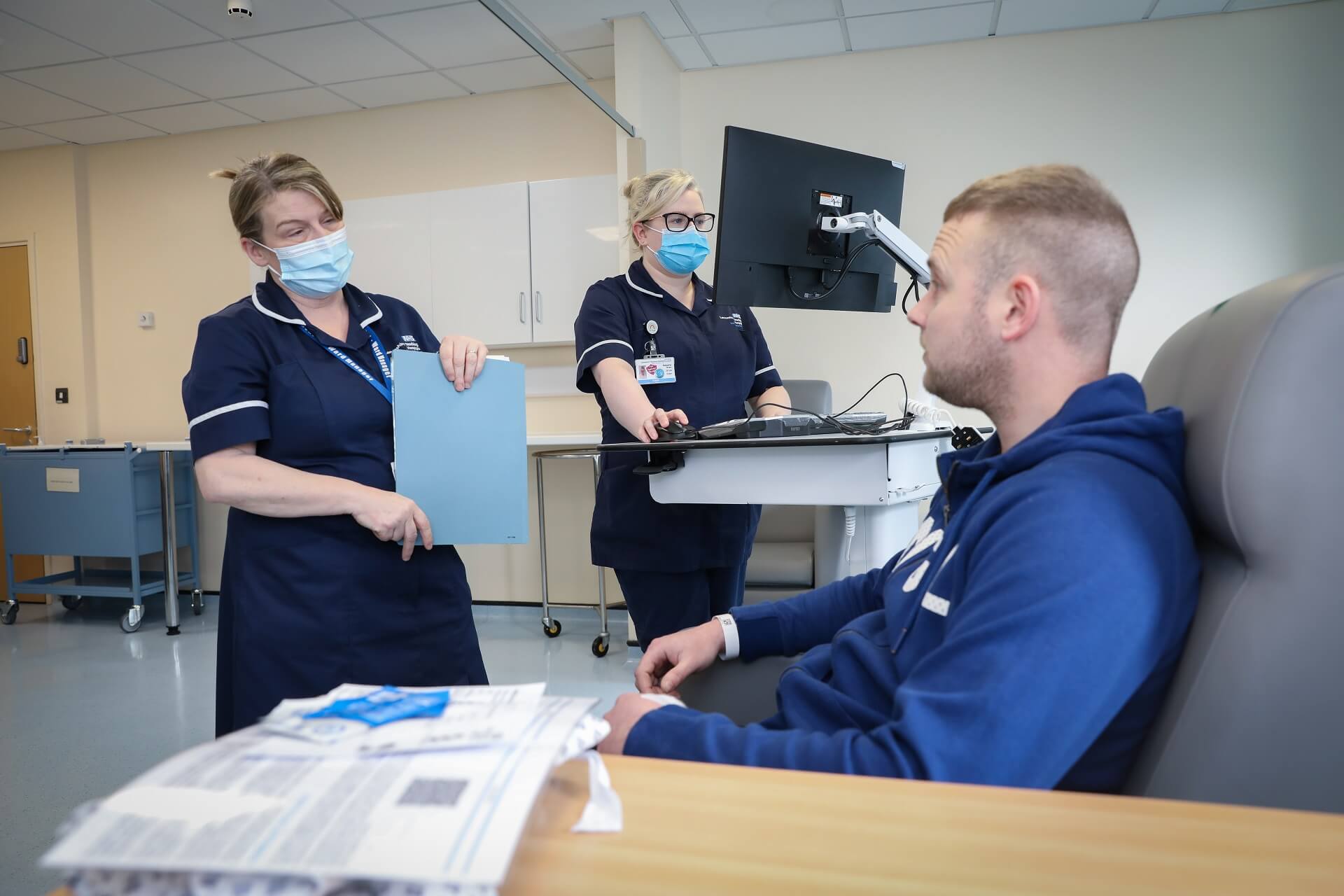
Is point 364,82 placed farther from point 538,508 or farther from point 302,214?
point 302,214

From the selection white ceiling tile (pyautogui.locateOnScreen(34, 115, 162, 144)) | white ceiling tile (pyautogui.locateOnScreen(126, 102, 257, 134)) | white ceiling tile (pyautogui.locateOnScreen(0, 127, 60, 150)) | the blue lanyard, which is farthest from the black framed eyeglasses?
white ceiling tile (pyautogui.locateOnScreen(0, 127, 60, 150))

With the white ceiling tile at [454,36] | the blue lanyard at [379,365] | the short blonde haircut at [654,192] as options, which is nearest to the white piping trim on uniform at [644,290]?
the short blonde haircut at [654,192]

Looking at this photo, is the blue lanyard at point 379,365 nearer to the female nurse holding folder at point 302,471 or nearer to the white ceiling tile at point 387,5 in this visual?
the female nurse holding folder at point 302,471

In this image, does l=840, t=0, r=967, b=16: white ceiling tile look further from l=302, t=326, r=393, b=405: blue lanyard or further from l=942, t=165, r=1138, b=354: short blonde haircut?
l=942, t=165, r=1138, b=354: short blonde haircut

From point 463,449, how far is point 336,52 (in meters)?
3.18

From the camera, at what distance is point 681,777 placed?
0.49 metres

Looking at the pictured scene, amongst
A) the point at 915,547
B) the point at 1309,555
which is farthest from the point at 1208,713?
the point at 915,547

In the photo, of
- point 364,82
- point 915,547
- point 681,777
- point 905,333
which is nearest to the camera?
point 681,777

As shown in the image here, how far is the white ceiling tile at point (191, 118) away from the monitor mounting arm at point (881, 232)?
13.2ft

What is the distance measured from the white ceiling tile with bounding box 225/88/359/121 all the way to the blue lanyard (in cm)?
338

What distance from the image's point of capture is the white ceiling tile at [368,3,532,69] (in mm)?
3494

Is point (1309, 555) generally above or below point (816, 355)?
below

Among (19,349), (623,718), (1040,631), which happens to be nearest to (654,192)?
(623,718)

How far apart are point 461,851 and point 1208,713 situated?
1.99 feet
